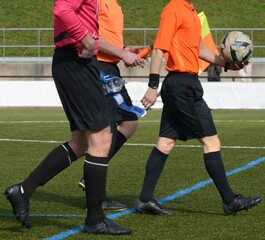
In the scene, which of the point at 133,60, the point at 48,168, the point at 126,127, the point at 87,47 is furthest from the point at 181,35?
the point at 48,168

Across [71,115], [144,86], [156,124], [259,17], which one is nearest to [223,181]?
[71,115]

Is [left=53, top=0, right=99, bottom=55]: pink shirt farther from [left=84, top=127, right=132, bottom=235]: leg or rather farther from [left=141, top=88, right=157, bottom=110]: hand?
[left=141, top=88, right=157, bottom=110]: hand

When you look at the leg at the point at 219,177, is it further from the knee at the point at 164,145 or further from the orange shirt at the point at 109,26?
the orange shirt at the point at 109,26

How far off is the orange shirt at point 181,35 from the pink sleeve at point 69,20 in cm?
144

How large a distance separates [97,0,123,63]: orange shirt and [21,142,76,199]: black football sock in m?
1.55

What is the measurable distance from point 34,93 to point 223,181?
753 inches

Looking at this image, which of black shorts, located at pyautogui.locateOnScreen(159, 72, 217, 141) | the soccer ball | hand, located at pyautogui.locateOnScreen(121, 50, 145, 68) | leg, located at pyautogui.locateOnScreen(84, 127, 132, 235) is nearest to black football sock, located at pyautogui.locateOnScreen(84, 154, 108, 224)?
leg, located at pyautogui.locateOnScreen(84, 127, 132, 235)

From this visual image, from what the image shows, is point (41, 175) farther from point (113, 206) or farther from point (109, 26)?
point (109, 26)

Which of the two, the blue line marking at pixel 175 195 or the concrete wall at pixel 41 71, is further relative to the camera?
the concrete wall at pixel 41 71

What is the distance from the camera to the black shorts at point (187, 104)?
8.48 metres

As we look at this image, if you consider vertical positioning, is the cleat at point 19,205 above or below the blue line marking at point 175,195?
above

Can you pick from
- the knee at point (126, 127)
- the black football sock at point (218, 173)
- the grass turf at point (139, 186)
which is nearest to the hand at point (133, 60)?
the black football sock at point (218, 173)

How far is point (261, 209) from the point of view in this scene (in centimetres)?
882

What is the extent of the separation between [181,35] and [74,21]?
1718 mm
